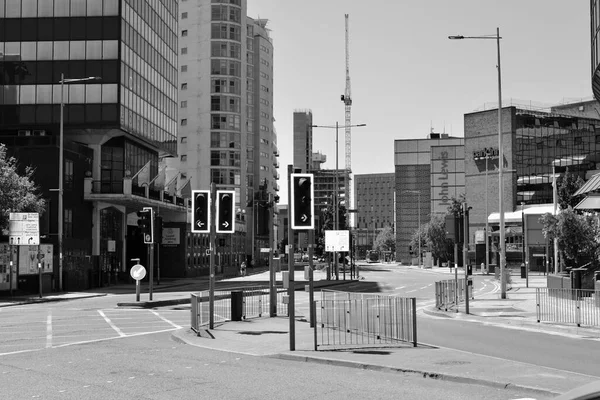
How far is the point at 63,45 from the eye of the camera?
184 feet

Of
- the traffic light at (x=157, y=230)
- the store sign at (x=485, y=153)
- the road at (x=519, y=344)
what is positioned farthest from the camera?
the store sign at (x=485, y=153)

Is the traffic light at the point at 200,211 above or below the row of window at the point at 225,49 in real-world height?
below

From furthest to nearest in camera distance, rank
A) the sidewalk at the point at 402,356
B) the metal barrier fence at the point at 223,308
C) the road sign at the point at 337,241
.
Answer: the road sign at the point at 337,241, the metal barrier fence at the point at 223,308, the sidewalk at the point at 402,356

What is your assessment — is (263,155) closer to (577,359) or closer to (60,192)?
(60,192)

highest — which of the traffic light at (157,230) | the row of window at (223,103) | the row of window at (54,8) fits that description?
the row of window at (223,103)

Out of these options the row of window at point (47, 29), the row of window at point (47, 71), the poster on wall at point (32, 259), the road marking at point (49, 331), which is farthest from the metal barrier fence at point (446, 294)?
the row of window at point (47, 29)

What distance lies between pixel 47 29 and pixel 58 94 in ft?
15.9

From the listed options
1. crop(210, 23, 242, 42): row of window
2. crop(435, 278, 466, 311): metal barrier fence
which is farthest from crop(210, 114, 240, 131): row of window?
crop(435, 278, 466, 311): metal barrier fence

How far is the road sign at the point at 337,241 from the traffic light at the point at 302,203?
42.0 metres

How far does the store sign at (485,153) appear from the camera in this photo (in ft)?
379

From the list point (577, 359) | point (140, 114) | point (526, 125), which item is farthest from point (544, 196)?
point (577, 359)

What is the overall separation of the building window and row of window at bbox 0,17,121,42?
10223 millimetres

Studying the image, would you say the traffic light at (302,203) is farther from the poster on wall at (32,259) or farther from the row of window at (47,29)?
the row of window at (47,29)

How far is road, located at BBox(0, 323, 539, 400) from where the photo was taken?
11.4 m
